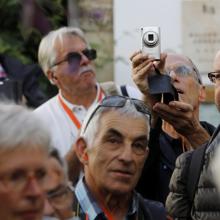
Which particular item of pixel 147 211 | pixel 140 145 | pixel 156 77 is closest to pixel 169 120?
pixel 156 77

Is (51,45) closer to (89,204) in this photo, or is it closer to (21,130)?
(89,204)

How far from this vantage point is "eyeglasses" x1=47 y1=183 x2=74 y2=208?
117 inches

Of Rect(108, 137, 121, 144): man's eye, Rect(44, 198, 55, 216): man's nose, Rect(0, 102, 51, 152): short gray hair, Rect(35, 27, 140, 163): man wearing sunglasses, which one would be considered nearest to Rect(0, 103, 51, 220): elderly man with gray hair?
Rect(0, 102, 51, 152): short gray hair

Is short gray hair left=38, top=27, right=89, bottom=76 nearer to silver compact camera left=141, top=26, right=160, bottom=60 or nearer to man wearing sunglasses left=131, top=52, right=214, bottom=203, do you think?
man wearing sunglasses left=131, top=52, right=214, bottom=203

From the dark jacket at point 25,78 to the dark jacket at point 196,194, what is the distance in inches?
78.5

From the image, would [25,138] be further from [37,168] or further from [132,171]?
[132,171]

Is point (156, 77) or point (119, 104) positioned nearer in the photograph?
point (119, 104)

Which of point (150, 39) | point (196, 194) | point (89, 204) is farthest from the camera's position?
point (150, 39)

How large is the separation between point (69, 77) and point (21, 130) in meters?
2.72

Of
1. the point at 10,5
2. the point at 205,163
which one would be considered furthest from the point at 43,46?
the point at 10,5

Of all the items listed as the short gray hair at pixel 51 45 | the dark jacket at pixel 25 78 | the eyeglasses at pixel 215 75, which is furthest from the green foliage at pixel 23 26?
the eyeglasses at pixel 215 75

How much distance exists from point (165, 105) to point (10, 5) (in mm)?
4172

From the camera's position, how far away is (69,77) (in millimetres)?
5488

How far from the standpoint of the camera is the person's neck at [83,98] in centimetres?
538
